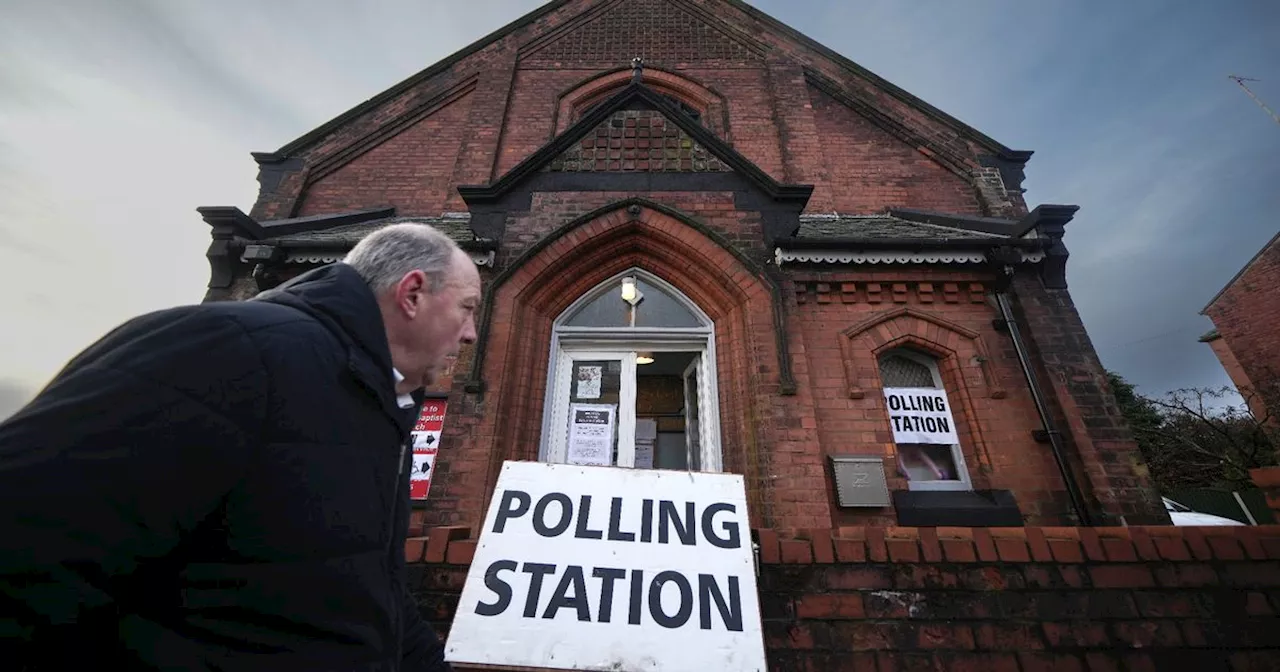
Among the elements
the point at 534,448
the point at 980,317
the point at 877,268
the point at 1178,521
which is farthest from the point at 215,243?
the point at 1178,521

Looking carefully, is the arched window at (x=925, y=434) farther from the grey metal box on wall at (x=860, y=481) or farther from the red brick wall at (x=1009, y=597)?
the red brick wall at (x=1009, y=597)

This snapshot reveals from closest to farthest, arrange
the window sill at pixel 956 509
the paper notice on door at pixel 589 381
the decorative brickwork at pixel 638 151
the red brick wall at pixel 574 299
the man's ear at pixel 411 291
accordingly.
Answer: the man's ear at pixel 411 291, the red brick wall at pixel 574 299, the window sill at pixel 956 509, the paper notice on door at pixel 589 381, the decorative brickwork at pixel 638 151

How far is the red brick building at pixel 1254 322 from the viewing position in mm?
17891

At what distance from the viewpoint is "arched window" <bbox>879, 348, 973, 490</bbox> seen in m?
5.05

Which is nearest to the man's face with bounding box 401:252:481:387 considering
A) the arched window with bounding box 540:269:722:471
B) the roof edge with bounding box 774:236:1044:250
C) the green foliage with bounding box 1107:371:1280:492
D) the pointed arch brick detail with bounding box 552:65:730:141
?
the arched window with bounding box 540:269:722:471

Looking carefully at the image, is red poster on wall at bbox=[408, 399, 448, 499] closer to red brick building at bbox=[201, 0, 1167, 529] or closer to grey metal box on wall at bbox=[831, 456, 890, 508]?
red brick building at bbox=[201, 0, 1167, 529]

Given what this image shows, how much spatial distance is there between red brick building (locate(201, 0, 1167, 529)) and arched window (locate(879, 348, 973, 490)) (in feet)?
0.10

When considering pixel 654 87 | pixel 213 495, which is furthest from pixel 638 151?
pixel 213 495

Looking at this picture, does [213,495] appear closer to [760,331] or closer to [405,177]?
[760,331]

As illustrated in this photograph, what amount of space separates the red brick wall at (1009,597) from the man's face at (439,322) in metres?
1.54

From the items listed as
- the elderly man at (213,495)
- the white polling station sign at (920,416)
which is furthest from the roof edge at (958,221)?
the elderly man at (213,495)

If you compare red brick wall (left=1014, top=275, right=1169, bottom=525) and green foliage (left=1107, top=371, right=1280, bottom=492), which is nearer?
red brick wall (left=1014, top=275, right=1169, bottom=525)

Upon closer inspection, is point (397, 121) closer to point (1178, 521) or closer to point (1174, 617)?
point (1174, 617)

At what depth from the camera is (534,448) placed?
15.8 ft
